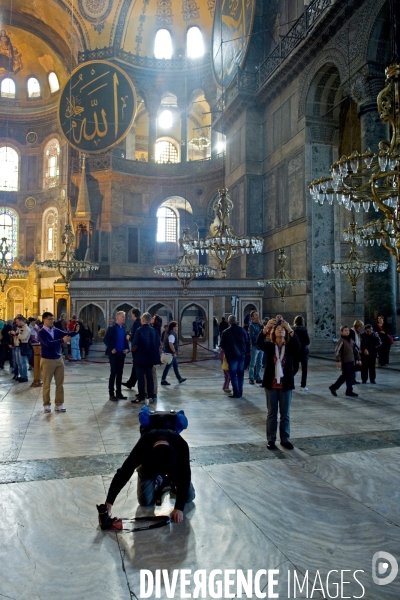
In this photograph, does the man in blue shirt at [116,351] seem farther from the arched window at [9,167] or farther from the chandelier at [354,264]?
the arched window at [9,167]

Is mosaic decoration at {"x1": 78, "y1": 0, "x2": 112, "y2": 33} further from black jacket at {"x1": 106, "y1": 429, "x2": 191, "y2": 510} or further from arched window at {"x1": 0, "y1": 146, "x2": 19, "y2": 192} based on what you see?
black jacket at {"x1": 106, "y1": 429, "x2": 191, "y2": 510}

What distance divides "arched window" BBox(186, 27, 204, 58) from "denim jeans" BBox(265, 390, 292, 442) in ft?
91.6

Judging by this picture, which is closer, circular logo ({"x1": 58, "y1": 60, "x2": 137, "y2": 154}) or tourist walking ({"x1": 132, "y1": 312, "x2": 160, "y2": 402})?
tourist walking ({"x1": 132, "y1": 312, "x2": 160, "y2": 402})

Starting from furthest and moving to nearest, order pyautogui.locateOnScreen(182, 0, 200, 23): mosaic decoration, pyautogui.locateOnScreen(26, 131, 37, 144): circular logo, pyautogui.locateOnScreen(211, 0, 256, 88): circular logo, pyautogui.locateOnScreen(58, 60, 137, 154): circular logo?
1. pyautogui.locateOnScreen(26, 131, 37, 144): circular logo
2. pyautogui.locateOnScreen(182, 0, 200, 23): mosaic decoration
3. pyautogui.locateOnScreen(211, 0, 256, 88): circular logo
4. pyautogui.locateOnScreen(58, 60, 137, 154): circular logo

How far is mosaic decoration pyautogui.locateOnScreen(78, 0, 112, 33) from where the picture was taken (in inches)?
1024

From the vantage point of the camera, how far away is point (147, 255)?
26797mm

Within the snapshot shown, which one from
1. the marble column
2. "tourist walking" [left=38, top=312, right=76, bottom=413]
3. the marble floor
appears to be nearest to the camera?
the marble floor

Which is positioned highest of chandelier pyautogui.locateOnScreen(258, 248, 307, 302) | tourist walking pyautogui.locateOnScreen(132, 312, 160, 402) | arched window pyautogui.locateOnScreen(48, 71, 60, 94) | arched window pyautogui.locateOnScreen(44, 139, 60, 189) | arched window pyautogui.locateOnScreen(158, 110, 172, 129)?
arched window pyautogui.locateOnScreen(48, 71, 60, 94)

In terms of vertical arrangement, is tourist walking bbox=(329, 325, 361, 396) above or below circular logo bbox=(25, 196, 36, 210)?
below

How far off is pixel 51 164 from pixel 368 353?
92.2 feet

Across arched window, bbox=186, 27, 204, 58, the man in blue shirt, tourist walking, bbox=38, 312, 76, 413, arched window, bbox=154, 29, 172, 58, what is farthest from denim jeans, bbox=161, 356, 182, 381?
arched window, bbox=154, 29, 172, 58

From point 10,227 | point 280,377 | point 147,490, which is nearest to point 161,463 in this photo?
point 147,490

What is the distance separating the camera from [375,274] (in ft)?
41.5

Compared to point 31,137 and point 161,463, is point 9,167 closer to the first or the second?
point 31,137
